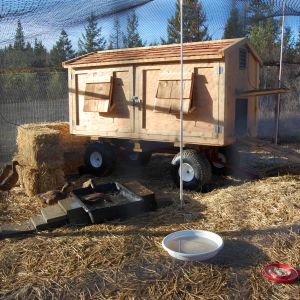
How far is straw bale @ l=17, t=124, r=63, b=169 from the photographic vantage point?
17.8ft

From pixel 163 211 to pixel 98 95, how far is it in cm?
237

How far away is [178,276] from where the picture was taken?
290 centimetres

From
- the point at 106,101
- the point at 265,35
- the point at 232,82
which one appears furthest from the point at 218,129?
the point at 265,35

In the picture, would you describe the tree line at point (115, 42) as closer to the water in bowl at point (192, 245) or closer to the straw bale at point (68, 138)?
the straw bale at point (68, 138)

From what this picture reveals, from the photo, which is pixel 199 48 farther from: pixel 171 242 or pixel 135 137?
pixel 171 242

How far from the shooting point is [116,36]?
6109 mm

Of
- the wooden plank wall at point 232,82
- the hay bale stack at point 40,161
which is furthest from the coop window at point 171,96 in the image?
the hay bale stack at point 40,161

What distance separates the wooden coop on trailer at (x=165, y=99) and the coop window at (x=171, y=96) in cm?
1

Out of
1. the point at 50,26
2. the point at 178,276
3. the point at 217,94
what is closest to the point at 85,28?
the point at 50,26

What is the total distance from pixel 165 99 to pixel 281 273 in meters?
2.90

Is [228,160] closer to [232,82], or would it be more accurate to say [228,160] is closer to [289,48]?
[232,82]

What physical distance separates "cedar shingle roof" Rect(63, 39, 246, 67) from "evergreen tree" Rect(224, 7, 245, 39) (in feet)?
3.24

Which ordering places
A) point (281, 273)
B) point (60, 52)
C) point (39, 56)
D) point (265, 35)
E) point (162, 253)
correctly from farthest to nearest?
point (265, 35) → point (60, 52) → point (39, 56) → point (162, 253) → point (281, 273)

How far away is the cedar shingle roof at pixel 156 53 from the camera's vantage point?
16.3ft
